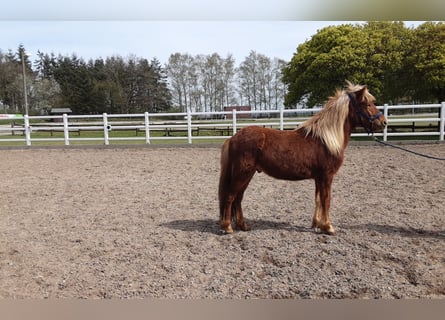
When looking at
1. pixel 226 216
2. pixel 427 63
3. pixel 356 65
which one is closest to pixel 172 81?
pixel 226 216

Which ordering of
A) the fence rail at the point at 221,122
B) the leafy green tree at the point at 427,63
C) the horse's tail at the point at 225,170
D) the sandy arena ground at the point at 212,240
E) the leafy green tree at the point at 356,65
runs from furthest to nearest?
the fence rail at the point at 221,122
the leafy green tree at the point at 427,63
the leafy green tree at the point at 356,65
the horse's tail at the point at 225,170
the sandy arena ground at the point at 212,240

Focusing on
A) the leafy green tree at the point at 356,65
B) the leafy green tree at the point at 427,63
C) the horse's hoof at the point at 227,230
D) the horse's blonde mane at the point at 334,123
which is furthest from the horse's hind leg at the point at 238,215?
the leafy green tree at the point at 427,63

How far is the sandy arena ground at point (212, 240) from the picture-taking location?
231cm

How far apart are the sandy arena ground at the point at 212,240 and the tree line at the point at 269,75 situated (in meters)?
1.57

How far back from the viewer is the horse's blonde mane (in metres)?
3.08

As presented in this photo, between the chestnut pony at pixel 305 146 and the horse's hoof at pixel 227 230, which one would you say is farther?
Answer: the horse's hoof at pixel 227 230

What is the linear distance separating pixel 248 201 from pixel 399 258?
237 cm

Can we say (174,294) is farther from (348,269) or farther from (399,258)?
(399,258)

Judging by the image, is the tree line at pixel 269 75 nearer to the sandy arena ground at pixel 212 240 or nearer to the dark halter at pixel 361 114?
the dark halter at pixel 361 114

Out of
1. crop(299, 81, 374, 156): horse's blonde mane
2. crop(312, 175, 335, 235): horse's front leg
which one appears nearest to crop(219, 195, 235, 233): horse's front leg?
crop(312, 175, 335, 235): horse's front leg

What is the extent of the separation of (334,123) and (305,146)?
37 cm

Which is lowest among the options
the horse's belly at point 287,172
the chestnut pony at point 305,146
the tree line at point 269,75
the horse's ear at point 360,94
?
the horse's belly at point 287,172

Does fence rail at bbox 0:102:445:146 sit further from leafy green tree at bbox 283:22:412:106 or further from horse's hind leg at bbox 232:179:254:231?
horse's hind leg at bbox 232:179:254:231

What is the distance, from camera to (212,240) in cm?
322
